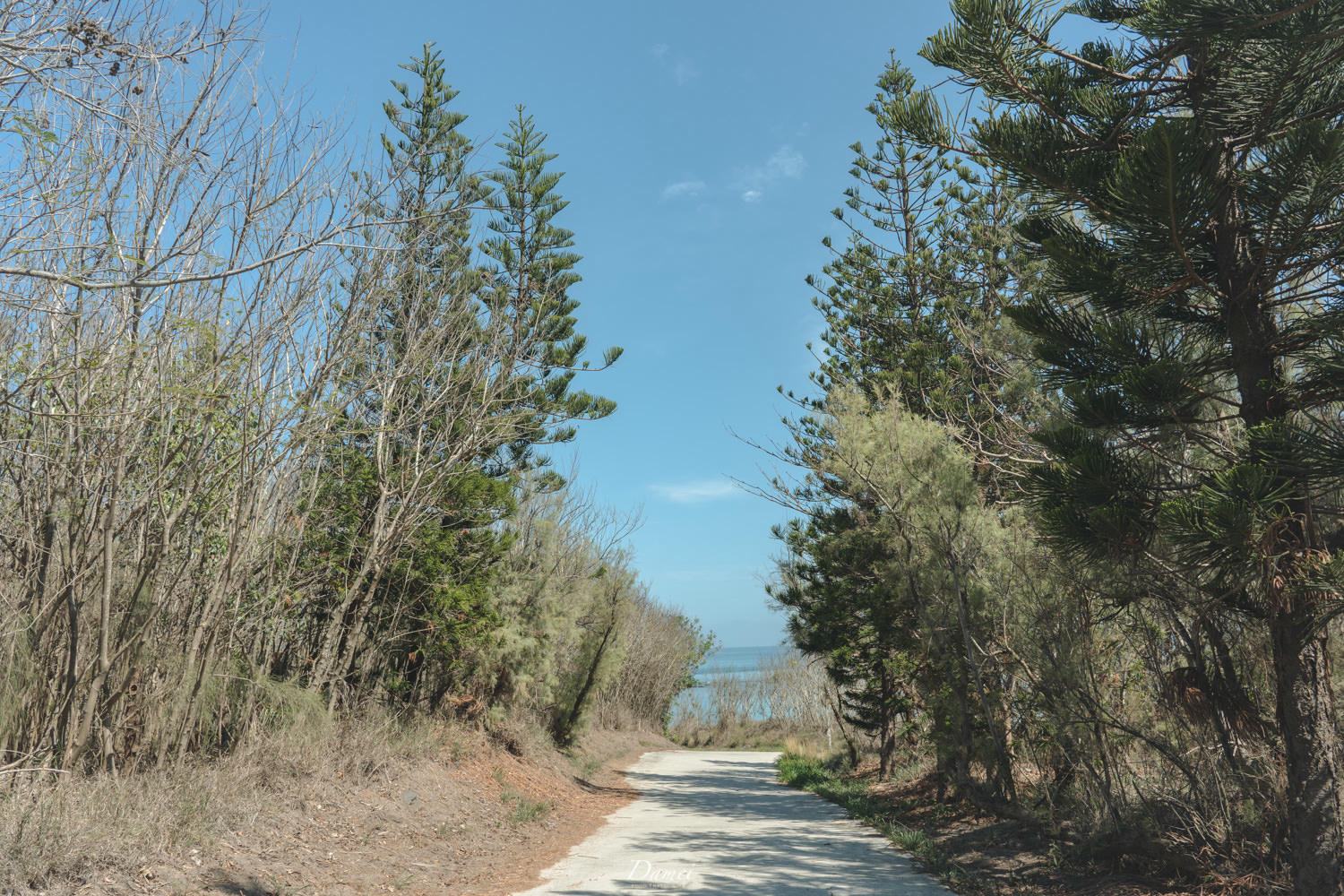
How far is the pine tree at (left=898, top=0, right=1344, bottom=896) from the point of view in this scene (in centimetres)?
392

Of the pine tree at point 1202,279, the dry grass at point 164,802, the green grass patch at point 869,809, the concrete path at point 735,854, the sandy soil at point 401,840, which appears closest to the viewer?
the pine tree at point 1202,279

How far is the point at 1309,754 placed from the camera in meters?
4.26

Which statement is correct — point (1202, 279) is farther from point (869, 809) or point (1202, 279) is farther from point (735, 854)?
point (869, 809)

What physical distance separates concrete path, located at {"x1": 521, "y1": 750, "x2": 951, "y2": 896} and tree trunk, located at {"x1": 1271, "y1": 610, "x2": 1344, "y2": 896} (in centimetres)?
268

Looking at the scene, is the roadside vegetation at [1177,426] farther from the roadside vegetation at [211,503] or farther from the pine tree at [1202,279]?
the roadside vegetation at [211,503]

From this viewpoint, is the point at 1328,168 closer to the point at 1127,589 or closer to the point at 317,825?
the point at 1127,589

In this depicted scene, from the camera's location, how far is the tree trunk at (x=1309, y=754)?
4152 mm

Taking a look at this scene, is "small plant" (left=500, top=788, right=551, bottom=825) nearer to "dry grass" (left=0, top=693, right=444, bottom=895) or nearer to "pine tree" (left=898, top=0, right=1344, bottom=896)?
"dry grass" (left=0, top=693, right=444, bottom=895)

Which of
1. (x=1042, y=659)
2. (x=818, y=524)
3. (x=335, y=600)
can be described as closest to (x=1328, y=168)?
(x=1042, y=659)

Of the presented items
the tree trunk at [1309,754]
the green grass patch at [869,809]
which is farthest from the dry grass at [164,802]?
the tree trunk at [1309,754]

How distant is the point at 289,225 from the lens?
6766 mm

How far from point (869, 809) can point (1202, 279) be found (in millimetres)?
9114

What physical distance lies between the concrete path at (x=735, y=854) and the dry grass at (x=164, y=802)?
8.07 ft

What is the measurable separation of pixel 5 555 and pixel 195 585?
4.41 ft
